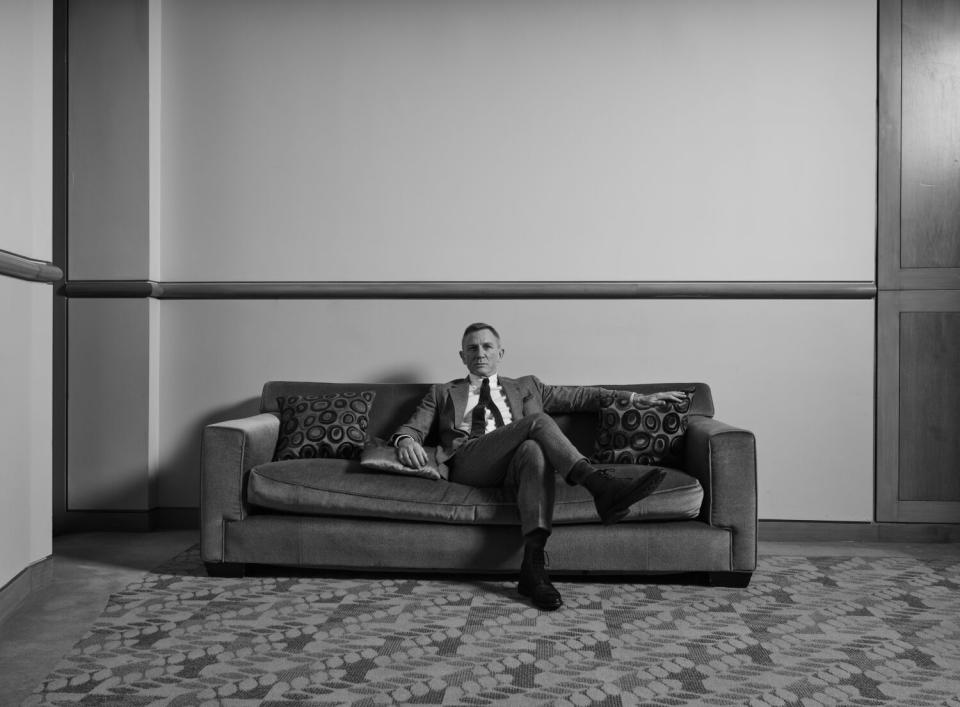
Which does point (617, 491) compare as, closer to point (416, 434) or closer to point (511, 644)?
point (511, 644)

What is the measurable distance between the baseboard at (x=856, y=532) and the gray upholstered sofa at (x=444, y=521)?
0.96m

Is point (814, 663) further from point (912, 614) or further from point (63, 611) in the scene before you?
point (63, 611)

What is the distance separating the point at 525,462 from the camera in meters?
2.75

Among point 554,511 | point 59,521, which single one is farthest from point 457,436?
point 59,521

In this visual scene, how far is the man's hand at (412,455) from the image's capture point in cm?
294

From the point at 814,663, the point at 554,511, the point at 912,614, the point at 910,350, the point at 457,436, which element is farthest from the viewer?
the point at 910,350

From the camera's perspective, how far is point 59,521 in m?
3.73

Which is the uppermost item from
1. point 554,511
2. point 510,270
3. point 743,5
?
point 743,5

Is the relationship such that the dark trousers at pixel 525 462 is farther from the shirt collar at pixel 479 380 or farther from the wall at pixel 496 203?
the wall at pixel 496 203

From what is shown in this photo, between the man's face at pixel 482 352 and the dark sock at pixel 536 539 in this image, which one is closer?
the dark sock at pixel 536 539

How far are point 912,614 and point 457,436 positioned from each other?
66.9 inches

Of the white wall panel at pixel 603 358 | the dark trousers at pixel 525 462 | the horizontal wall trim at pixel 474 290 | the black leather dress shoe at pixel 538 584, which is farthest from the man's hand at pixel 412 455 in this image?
the horizontal wall trim at pixel 474 290

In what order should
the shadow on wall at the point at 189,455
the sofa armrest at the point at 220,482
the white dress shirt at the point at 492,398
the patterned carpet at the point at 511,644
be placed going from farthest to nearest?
the shadow on wall at the point at 189,455, the white dress shirt at the point at 492,398, the sofa armrest at the point at 220,482, the patterned carpet at the point at 511,644

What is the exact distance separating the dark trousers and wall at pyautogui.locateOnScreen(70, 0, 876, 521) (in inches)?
34.2
